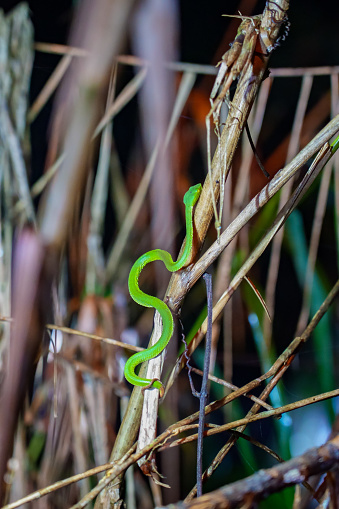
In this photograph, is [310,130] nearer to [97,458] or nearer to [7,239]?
[7,239]

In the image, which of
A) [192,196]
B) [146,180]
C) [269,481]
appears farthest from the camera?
[146,180]

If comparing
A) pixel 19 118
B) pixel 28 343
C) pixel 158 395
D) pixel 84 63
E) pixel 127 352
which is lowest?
pixel 127 352

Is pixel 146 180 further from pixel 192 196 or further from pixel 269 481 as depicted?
pixel 269 481

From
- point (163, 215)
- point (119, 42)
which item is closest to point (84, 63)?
point (119, 42)

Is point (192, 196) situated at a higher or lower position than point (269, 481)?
higher

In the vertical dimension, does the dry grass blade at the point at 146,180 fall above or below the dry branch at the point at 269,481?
above

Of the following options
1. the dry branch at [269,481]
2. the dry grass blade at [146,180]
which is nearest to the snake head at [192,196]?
the dry grass blade at [146,180]

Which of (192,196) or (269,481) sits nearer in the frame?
(269,481)

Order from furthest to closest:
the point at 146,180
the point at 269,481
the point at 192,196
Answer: the point at 146,180 → the point at 192,196 → the point at 269,481

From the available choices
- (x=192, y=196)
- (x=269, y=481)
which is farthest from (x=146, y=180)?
(x=269, y=481)

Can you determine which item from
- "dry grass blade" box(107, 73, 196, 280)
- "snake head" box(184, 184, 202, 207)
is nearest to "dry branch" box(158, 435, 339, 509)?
"snake head" box(184, 184, 202, 207)

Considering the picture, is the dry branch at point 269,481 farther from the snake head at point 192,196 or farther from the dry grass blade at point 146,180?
the dry grass blade at point 146,180
